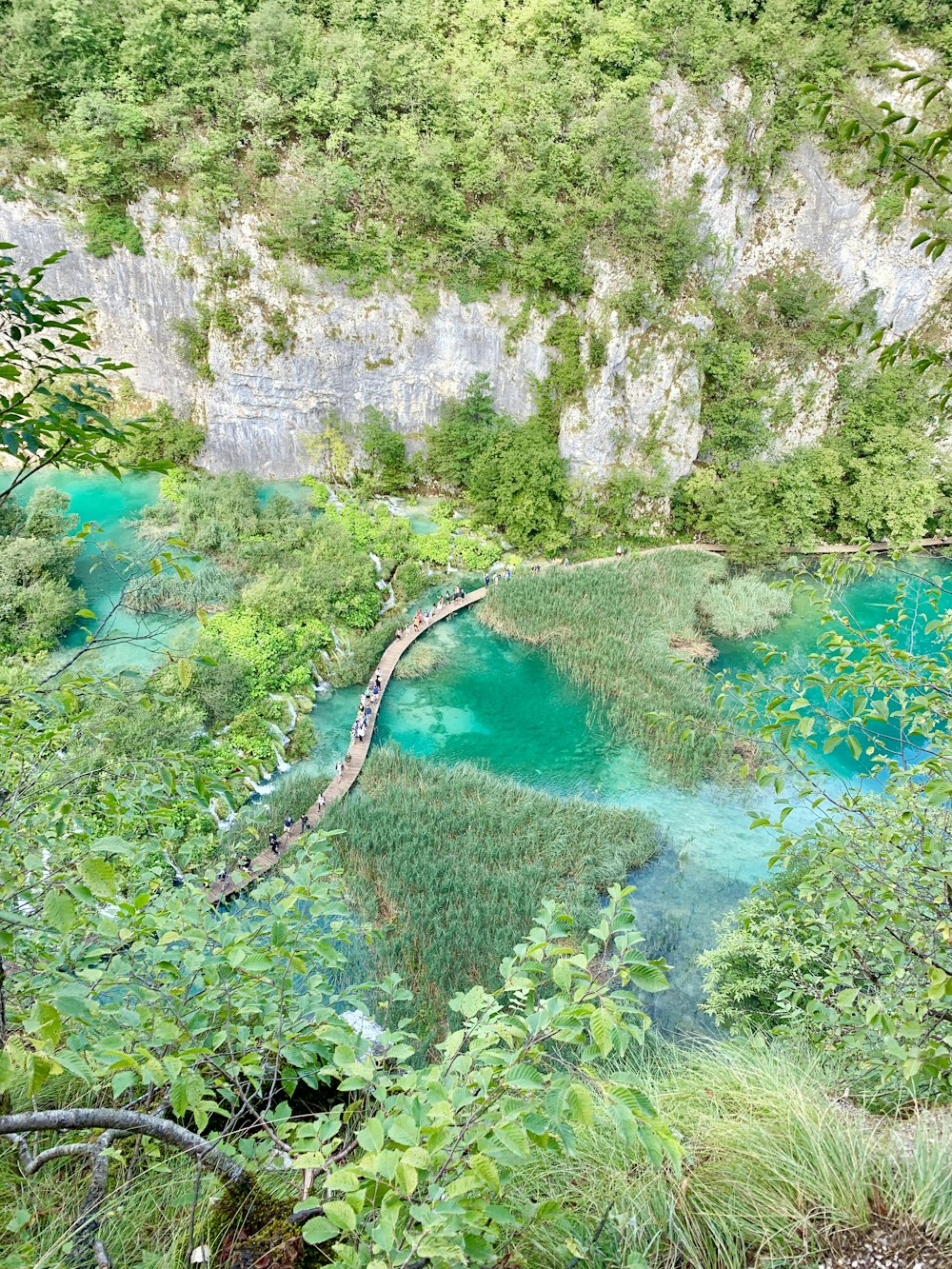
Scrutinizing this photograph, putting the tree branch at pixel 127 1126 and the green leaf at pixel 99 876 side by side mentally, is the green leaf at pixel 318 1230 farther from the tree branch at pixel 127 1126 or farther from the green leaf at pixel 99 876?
the green leaf at pixel 99 876

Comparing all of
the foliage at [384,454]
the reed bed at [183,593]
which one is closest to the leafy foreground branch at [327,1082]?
the reed bed at [183,593]

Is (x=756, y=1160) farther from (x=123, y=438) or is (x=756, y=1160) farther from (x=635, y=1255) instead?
(x=123, y=438)

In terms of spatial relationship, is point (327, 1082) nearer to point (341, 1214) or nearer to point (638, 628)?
point (341, 1214)

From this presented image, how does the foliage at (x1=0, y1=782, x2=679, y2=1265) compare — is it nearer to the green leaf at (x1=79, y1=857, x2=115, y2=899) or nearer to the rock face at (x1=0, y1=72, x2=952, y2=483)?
the green leaf at (x1=79, y1=857, x2=115, y2=899)

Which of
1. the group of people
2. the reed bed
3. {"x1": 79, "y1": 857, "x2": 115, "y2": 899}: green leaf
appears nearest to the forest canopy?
the group of people

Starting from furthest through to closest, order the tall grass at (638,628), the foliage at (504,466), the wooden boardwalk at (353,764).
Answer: the foliage at (504,466)
the tall grass at (638,628)
the wooden boardwalk at (353,764)

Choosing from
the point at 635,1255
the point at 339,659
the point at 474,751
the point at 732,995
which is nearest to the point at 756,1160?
the point at 635,1255
